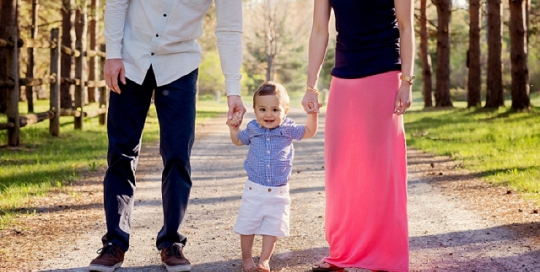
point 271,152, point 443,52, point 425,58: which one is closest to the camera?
point 271,152

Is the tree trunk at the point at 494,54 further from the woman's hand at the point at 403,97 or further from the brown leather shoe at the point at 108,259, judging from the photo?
the brown leather shoe at the point at 108,259

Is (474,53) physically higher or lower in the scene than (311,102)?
higher

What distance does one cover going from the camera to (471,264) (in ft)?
14.5

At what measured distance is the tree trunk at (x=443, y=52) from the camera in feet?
86.3

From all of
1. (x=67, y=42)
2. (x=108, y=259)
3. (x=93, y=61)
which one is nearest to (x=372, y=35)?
(x=108, y=259)

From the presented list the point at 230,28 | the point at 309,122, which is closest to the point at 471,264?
the point at 309,122

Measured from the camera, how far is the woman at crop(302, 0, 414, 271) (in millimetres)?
4074

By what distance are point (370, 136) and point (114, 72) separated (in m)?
1.49

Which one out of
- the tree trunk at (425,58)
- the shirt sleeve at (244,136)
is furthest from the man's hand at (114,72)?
the tree trunk at (425,58)

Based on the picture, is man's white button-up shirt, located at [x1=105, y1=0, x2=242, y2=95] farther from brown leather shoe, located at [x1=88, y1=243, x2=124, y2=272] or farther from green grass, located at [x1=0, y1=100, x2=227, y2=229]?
green grass, located at [x1=0, y1=100, x2=227, y2=229]

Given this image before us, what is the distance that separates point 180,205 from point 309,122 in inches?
35.3

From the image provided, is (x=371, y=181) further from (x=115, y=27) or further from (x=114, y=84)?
(x=115, y=27)

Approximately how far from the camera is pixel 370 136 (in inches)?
164

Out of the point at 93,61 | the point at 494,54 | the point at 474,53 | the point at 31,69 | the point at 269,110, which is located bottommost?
the point at 269,110
